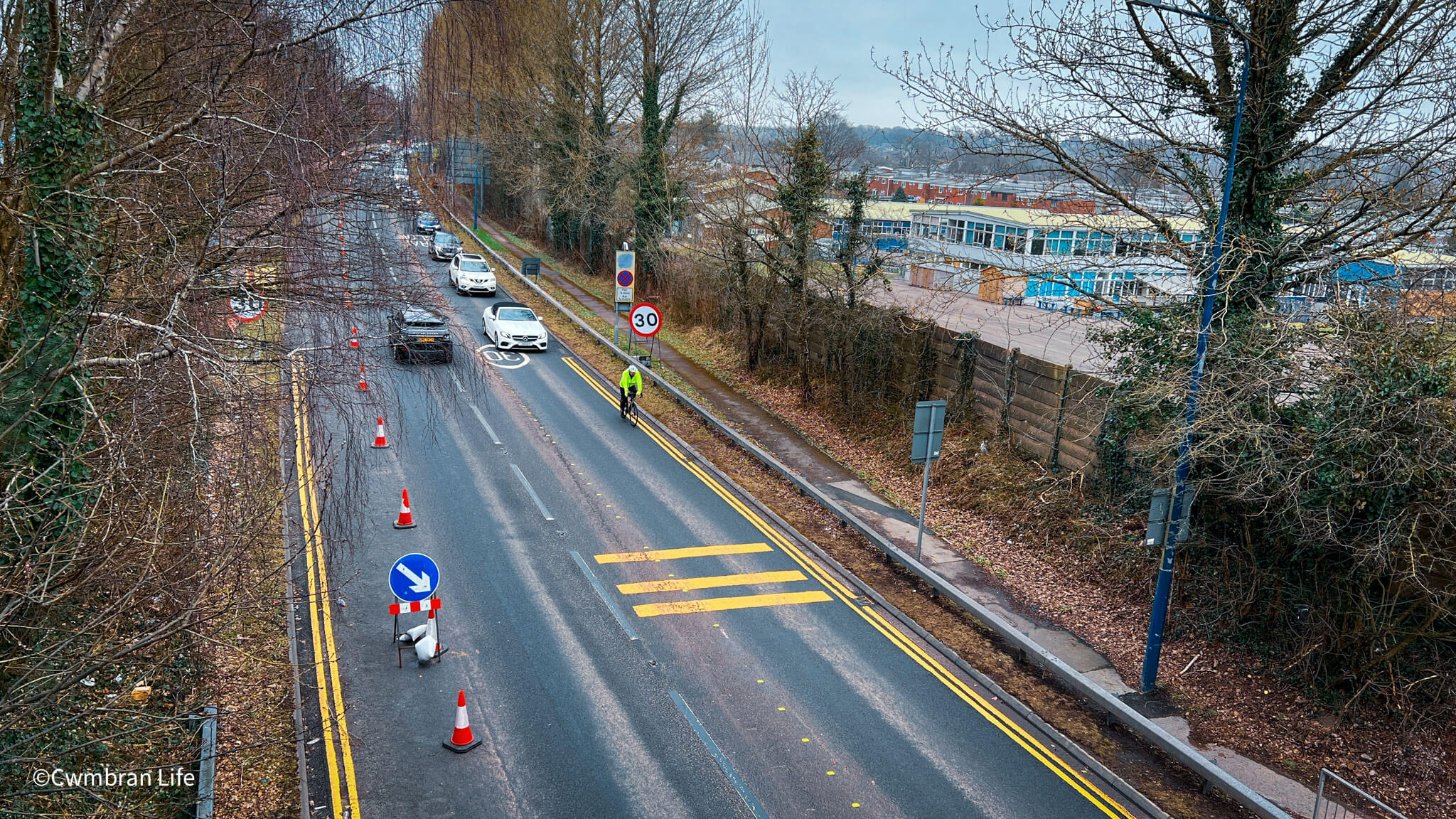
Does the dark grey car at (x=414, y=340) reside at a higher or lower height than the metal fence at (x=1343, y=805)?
higher

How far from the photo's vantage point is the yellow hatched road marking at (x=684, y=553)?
1469cm

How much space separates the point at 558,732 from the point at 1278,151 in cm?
1205

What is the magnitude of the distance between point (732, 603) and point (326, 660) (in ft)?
17.9

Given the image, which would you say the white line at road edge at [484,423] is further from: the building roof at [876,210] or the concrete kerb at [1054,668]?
the building roof at [876,210]

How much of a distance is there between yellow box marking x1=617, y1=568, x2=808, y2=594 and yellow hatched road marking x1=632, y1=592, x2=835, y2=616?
0.43 m

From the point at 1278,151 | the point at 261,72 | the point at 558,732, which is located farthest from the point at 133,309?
the point at 1278,151

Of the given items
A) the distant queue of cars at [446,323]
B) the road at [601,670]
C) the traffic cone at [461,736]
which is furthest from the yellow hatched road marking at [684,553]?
the traffic cone at [461,736]

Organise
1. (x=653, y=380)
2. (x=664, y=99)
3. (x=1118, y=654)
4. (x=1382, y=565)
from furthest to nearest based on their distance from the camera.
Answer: (x=664, y=99) → (x=653, y=380) → (x=1118, y=654) → (x=1382, y=565)

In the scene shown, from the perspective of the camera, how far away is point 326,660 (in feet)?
36.5

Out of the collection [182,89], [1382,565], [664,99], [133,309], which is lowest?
[1382,565]

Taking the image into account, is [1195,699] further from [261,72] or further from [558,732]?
[261,72]

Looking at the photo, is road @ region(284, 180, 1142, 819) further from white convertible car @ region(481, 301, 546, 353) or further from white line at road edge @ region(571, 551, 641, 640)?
white convertible car @ region(481, 301, 546, 353)

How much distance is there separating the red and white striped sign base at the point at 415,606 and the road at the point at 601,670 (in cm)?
32

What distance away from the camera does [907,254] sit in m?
20.4
